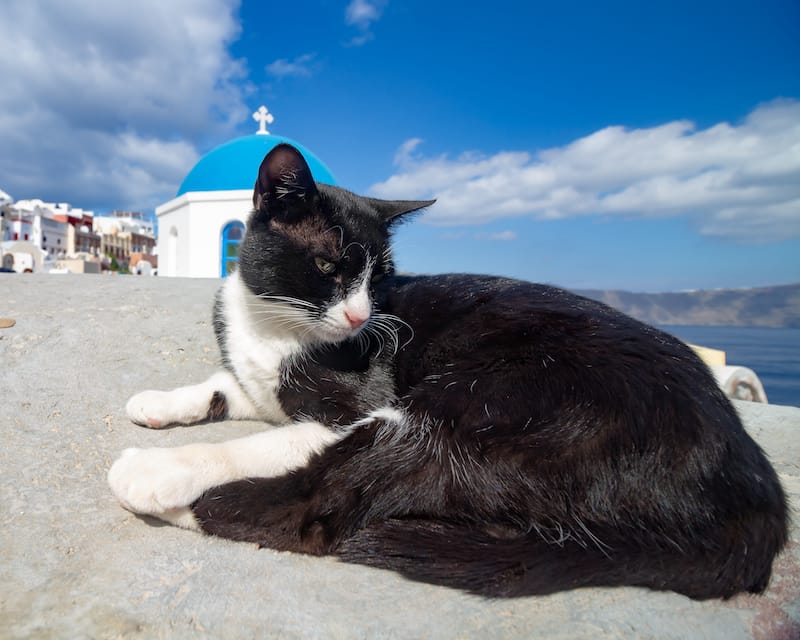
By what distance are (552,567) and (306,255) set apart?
1320 mm

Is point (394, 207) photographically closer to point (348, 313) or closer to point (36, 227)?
point (348, 313)

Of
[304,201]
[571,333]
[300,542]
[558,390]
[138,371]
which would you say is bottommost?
[300,542]

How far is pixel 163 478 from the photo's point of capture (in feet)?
4.34

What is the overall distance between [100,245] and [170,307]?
58.4 metres

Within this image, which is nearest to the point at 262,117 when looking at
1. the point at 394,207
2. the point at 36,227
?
the point at 394,207

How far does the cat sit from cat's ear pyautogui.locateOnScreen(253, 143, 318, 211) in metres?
0.01

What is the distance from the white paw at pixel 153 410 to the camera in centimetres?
194

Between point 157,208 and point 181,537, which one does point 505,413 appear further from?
point 157,208

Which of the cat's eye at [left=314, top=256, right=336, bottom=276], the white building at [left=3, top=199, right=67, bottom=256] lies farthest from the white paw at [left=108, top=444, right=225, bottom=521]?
the white building at [left=3, top=199, right=67, bottom=256]

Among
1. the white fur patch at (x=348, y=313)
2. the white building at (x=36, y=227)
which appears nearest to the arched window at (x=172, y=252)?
the white fur patch at (x=348, y=313)

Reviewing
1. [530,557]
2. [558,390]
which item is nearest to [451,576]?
[530,557]

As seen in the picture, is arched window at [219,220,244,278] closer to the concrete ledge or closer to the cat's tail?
the concrete ledge

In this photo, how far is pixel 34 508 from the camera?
4.54ft

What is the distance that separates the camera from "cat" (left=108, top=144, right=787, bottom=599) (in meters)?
1.18
